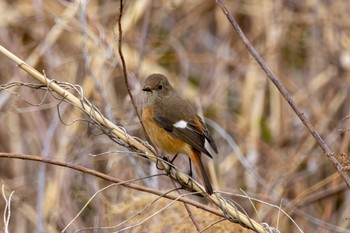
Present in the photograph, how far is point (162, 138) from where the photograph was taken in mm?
3285

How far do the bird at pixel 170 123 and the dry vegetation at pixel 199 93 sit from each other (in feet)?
1.49

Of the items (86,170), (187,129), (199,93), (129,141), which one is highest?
(199,93)

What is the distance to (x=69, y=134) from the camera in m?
4.48

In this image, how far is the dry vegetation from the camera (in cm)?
429

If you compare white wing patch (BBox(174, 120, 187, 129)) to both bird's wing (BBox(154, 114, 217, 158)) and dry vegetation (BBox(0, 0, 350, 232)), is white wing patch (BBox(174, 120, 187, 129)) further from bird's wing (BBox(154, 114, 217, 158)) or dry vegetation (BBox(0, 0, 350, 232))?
dry vegetation (BBox(0, 0, 350, 232))

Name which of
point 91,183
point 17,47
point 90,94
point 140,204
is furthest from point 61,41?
point 140,204

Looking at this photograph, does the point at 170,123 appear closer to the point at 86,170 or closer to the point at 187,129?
the point at 187,129

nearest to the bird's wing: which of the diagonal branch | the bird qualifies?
the bird

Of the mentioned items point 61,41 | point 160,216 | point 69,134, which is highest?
point 61,41

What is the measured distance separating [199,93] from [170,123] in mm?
2039

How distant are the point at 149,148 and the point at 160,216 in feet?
1.26

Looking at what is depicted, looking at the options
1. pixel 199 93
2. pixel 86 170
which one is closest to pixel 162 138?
pixel 86 170

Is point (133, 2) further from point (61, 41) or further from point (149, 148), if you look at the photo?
point (149, 148)

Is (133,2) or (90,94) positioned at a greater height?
(133,2)
